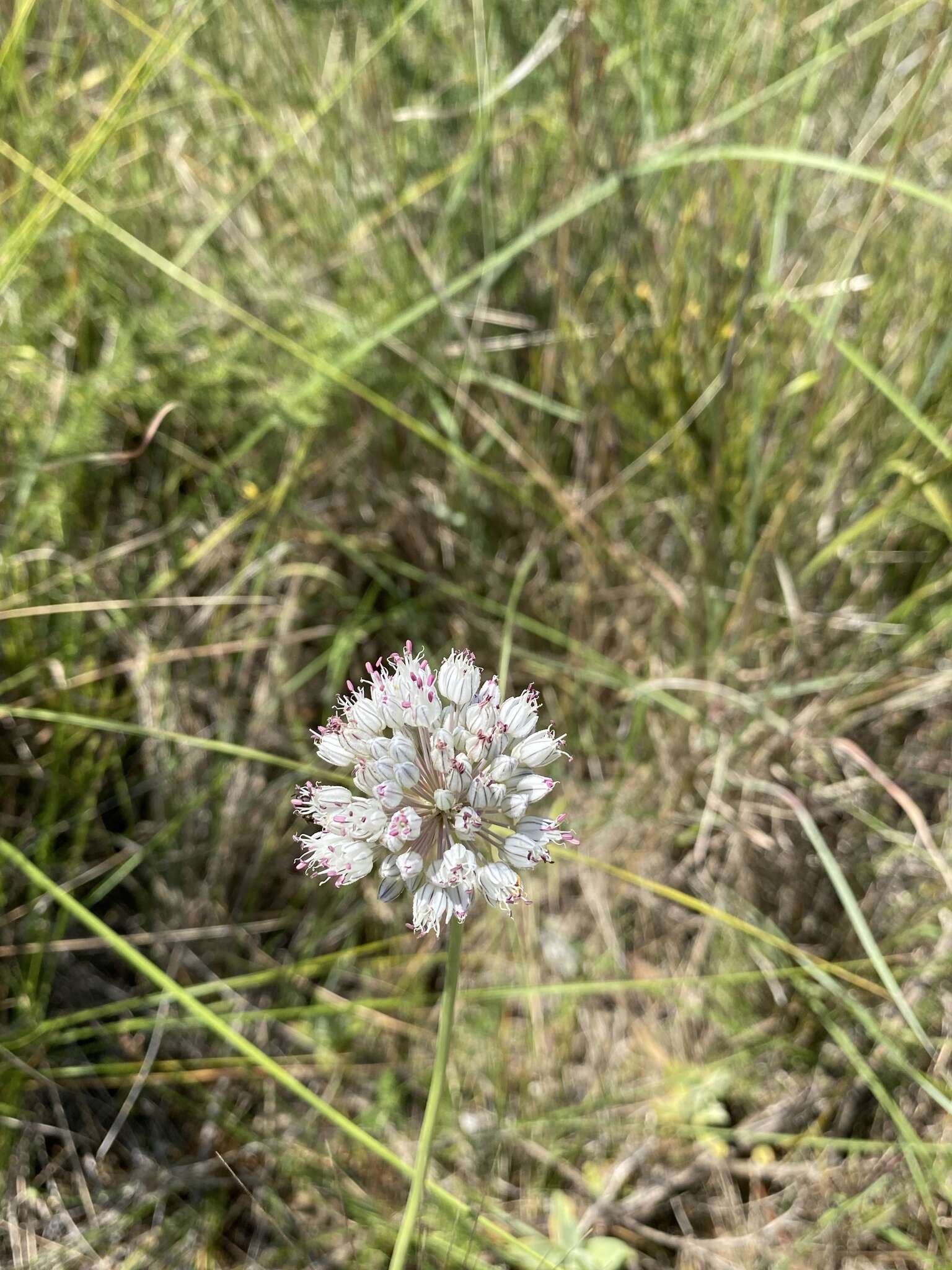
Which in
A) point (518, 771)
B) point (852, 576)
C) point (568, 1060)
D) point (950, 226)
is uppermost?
point (950, 226)

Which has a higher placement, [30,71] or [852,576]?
[30,71]

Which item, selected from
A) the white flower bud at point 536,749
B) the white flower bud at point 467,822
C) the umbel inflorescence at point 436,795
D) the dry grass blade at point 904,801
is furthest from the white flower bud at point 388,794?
the dry grass blade at point 904,801

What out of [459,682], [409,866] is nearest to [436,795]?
[409,866]

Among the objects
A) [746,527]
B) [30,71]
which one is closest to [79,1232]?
[746,527]

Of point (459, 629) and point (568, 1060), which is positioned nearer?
point (568, 1060)

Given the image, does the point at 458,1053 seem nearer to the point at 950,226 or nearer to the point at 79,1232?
the point at 79,1232

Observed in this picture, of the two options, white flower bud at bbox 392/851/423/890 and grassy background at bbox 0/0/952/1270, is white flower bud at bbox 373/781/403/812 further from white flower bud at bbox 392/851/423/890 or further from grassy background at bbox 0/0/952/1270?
grassy background at bbox 0/0/952/1270

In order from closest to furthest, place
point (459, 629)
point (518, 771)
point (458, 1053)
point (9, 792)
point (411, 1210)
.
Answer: point (411, 1210)
point (518, 771)
point (9, 792)
point (458, 1053)
point (459, 629)

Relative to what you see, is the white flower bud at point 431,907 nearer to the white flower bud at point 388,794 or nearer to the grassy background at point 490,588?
the white flower bud at point 388,794
